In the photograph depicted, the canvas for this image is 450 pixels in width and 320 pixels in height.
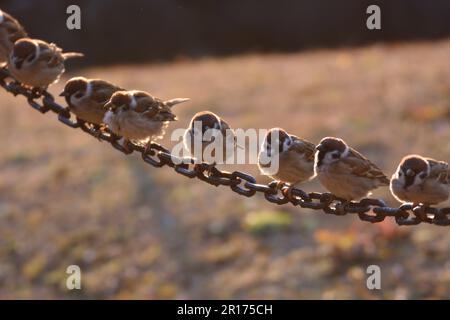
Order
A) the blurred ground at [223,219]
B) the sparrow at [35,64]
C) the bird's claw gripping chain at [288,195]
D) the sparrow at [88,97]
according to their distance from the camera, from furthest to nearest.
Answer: the blurred ground at [223,219]
the sparrow at [35,64]
the sparrow at [88,97]
the bird's claw gripping chain at [288,195]

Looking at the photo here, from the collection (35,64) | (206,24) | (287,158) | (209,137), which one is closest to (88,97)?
(35,64)

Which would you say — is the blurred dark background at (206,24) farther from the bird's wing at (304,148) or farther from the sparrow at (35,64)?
the bird's wing at (304,148)

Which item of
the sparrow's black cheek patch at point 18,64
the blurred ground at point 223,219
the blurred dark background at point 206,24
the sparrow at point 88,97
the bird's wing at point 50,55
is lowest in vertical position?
the blurred ground at point 223,219

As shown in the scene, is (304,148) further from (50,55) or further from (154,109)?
(50,55)

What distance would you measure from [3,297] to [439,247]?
4593mm

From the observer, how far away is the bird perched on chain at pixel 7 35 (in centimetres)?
768

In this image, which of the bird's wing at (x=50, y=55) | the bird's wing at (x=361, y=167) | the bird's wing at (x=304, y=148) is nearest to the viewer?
the bird's wing at (x=361, y=167)

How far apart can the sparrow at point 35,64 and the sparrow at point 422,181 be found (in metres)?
2.72

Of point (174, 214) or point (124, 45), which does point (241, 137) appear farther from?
point (124, 45)

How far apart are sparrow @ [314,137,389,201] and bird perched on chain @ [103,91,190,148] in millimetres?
1156

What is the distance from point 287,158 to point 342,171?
404mm

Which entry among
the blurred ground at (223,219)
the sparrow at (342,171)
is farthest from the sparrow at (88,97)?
the blurred ground at (223,219)

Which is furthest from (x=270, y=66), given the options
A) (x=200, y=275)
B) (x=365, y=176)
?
(x=365, y=176)

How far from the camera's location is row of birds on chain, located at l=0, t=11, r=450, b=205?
5.07 meters
